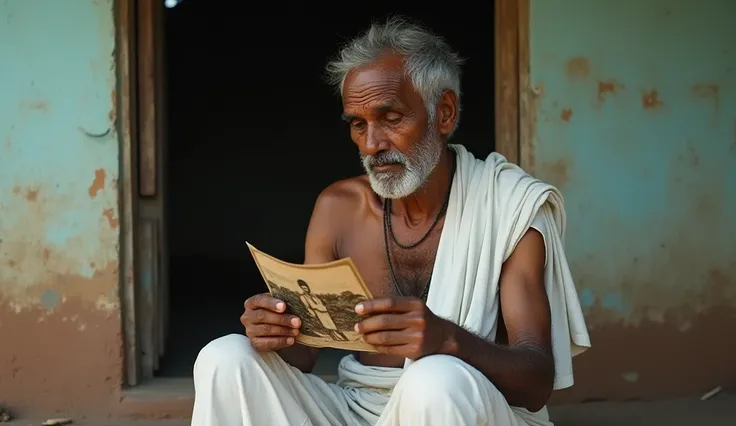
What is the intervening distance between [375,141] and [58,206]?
5.39 feet

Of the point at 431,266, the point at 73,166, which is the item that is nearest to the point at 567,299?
the point at 431,266

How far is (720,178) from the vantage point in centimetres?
396

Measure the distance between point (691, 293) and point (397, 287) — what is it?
65.6 inches

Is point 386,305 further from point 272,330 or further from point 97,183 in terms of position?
point 97,183

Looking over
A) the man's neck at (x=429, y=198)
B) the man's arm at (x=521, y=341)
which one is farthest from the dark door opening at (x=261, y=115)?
the man's arm at (x=521, y=341)

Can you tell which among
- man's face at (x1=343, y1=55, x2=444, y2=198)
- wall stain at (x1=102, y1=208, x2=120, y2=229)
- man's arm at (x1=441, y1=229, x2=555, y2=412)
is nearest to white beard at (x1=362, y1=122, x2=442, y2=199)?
man's face at (x1=343, y1=55, x2=444, y2=198)

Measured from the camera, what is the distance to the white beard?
106 inches

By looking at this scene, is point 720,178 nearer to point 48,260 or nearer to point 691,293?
point 691,293

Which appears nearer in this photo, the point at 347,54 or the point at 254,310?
the point at 254,310

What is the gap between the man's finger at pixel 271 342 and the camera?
238 cm

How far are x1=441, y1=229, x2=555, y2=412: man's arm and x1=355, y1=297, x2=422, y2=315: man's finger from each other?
5.3 inches

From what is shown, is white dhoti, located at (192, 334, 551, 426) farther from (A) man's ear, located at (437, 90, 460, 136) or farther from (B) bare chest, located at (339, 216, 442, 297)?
(A) man's ear, located at (437, 90, 460, 136)

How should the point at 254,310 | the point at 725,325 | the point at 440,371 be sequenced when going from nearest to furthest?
the point at 440,371 → the point at 254,310 → the point at 725,325

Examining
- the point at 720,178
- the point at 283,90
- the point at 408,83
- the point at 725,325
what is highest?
the point at 283,90
